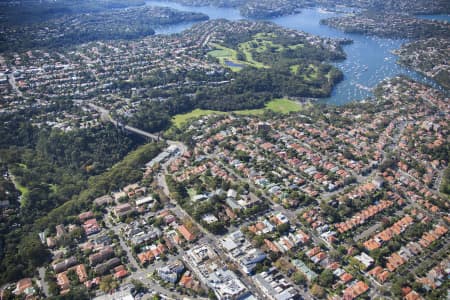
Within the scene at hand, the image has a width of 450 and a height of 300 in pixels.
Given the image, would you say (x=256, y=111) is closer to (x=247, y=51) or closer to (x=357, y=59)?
(x=247, y=51)

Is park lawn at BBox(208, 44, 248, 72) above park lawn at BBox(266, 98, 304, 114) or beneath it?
above

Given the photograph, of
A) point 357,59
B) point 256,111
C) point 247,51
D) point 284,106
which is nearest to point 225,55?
point 247,51

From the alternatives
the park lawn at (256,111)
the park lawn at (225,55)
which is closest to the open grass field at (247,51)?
the park lawn at (225,55)

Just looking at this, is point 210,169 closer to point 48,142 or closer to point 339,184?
point 339,184

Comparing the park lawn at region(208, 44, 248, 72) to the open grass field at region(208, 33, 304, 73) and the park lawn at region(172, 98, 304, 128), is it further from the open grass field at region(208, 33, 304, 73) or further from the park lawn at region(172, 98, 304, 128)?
the park lawn at region(172, 98, 304, 128)

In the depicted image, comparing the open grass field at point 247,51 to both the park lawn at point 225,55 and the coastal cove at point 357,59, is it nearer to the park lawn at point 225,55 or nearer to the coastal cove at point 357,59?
the park lawn at point 225,55

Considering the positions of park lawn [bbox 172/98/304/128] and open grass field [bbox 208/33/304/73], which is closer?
park lawn [bbox 172/98/304/128]

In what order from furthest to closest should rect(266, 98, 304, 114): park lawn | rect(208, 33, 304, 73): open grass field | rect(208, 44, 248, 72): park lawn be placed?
rect(208, 33, 304, 73): open grass field, rect(208, 44, 248, 72): park lawn, rect(266, 98, 304, 114): park lawn

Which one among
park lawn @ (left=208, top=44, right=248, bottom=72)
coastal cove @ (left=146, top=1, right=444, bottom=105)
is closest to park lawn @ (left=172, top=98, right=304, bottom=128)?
coastal cove @ (left=146, top=1, right=444, bottom=105)
